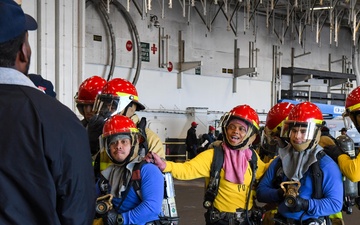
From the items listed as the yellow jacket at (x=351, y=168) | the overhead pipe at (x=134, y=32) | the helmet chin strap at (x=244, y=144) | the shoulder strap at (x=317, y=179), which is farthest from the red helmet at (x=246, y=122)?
the overhead pipe at (x=134, y=32)

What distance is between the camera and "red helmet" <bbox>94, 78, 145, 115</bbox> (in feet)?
13.0

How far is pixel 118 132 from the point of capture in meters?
3.37

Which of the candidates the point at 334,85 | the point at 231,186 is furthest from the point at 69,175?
the point at 334,85

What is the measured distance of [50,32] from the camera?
36.7 feet

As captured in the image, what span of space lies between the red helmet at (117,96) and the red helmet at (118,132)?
43 centimetres

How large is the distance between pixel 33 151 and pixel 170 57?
659 inches

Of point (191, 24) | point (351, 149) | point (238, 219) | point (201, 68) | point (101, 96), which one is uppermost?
point (191, 24)

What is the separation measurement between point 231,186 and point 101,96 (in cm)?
129

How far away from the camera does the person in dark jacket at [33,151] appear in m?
1.43

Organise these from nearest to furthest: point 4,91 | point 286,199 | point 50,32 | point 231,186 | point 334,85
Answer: point 4,91 < point 286,199 < point 231,186 < point 50,32 < point 334,85

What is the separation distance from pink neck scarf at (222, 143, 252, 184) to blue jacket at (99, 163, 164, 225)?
2.41 feet

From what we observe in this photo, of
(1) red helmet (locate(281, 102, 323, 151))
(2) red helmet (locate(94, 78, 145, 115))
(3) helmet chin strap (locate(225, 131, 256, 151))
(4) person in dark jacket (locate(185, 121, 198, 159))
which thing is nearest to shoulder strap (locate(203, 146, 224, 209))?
(3) helmet chin strap (locate(225, 131, 256, 151))

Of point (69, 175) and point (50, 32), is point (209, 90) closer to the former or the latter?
point (50, 32)

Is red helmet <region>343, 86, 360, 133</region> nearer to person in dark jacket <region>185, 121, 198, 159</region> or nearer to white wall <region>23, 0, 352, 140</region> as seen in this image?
white wall <region>23, 0, 352, 140</region>
